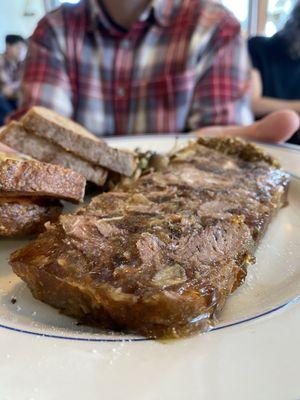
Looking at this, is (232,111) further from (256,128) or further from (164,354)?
(164,354)

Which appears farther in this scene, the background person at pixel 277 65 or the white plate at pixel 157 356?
the background person at pixel 277 65

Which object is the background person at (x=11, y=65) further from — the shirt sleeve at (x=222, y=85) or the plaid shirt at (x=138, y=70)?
the shirt sleeve at (x=222, y=85)

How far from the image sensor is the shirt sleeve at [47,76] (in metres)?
3.14

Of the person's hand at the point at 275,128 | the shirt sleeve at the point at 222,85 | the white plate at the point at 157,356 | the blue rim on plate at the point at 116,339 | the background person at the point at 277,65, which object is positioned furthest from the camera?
the background person at the point at 277,65

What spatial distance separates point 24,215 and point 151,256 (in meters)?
0.55

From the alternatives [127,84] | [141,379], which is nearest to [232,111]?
[127,84]

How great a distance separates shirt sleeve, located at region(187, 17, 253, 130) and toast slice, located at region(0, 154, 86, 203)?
1.84 meters

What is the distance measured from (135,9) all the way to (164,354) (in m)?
2.94

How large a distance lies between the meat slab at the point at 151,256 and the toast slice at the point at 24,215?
0.21 m

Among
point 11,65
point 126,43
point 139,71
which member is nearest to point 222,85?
point 139,71

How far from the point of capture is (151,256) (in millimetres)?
1032

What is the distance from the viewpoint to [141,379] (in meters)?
0.81

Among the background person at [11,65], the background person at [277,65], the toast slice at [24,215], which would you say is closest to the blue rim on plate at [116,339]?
the toast slice at [24,215]

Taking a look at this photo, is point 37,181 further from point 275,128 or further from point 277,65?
point 277,65
